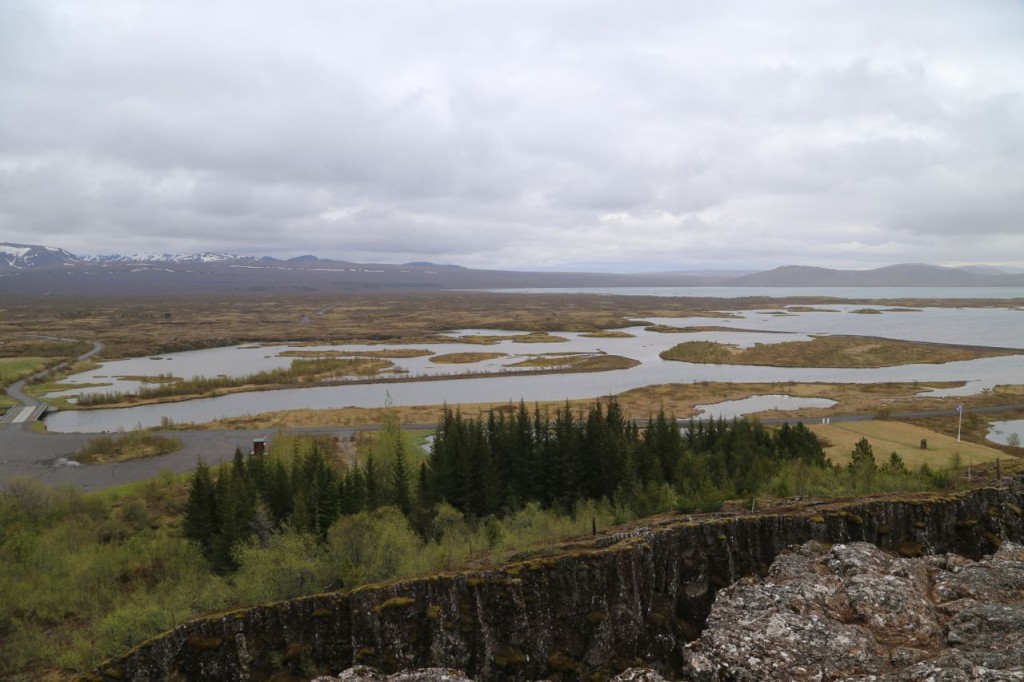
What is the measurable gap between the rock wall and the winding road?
135 ft

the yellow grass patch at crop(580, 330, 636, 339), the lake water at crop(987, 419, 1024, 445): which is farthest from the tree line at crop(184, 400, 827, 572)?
the yellow grass patch at crop(580, 330, 636, 339)

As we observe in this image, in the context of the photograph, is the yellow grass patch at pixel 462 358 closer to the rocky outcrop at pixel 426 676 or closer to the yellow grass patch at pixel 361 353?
the yellow grass patch at pixel 361 353

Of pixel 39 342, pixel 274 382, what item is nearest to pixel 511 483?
pixel 274 382

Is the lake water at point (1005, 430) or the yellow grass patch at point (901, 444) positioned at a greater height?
the yellow grass patch at point (901, 444)

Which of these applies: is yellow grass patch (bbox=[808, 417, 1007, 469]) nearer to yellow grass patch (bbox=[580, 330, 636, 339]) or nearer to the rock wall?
the rock wall

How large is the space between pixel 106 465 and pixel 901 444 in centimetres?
8503

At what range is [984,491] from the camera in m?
24.4

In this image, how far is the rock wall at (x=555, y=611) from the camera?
800 inches

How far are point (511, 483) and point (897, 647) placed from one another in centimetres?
3289

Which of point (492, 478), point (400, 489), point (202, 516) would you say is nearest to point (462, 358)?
point (492, 478)

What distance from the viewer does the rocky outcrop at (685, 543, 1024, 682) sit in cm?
1545

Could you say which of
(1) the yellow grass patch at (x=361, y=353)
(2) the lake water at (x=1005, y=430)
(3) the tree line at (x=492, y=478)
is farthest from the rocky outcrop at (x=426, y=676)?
(1) the yellow grass patch at (x=361, y=353)

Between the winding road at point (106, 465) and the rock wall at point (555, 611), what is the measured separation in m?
41.1

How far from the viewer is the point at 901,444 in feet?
202
